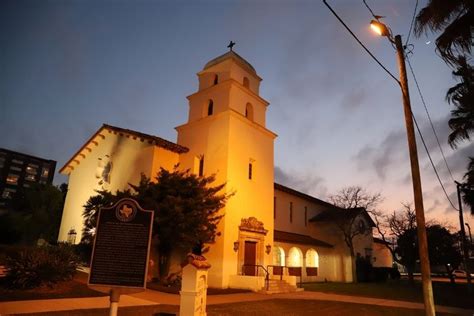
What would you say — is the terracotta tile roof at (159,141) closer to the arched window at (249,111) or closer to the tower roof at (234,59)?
the arched window at (249,111)

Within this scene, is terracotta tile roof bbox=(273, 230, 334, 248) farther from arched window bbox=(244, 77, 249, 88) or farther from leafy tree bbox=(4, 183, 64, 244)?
leafy tree bbox=(4, 183, 64, 244)

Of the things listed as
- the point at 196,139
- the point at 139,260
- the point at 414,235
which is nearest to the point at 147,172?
the point at 196,139

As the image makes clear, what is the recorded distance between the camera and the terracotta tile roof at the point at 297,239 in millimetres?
25812

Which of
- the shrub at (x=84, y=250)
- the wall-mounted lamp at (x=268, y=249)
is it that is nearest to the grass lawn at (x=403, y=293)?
the wall-mounted lamp at (x=268, y=249)

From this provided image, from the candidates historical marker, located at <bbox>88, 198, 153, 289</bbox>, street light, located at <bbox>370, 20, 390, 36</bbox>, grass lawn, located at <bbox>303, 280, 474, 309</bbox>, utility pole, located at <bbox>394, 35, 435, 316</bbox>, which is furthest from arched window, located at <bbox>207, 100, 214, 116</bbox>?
historical marker, located at <bbox>88, 198, 153, 289</bbox>

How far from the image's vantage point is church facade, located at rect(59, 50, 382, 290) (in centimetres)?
1977

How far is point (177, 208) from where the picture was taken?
52.4 ft

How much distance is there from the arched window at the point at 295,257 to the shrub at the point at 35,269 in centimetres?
1816

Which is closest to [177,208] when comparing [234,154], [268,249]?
[234,154]

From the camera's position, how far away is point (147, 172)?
2005cm

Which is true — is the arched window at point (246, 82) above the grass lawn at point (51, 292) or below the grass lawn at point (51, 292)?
above

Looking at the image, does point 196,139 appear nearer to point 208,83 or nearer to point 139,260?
point 208,83

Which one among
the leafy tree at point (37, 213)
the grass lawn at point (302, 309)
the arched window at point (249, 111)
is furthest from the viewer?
the leafy tree at point (37, 213)

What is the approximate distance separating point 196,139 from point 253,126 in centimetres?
392
